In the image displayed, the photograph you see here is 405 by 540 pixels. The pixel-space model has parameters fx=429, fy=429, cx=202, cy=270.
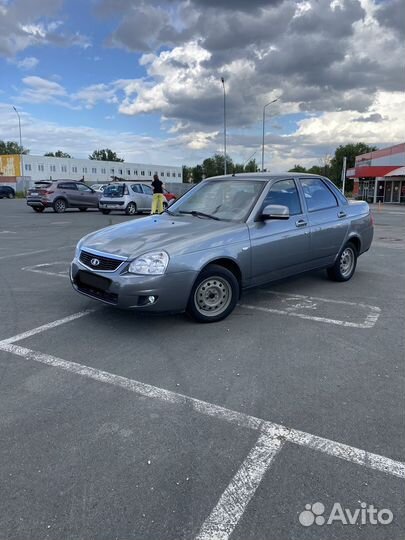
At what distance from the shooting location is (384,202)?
139ft

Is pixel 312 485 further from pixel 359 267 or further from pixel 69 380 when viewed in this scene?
pixel 359 267

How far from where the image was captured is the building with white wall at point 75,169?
238 ft

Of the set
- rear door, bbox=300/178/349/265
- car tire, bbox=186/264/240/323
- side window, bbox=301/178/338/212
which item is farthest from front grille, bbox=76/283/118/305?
side window, bbox=301/178/338/212

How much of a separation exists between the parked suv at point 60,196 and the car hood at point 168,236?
59.2 ft

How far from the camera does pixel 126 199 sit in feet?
66.3

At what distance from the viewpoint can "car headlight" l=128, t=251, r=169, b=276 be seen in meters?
4.28

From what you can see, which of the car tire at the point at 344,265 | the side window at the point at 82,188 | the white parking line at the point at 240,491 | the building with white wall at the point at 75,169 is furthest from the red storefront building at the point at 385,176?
the building with white wall at the point at 75,169

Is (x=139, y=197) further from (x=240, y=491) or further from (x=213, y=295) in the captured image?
(x=240, y=491)

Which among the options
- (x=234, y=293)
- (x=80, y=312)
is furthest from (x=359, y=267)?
(x=80, y=312)

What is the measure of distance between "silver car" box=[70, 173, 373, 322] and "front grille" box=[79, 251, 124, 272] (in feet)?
0.03

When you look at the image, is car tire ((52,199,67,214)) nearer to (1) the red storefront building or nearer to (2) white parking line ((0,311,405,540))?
(2) white parking line ((0,311,405,540))

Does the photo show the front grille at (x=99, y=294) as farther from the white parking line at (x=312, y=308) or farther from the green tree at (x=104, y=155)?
the green tree at (x=104, y=155)

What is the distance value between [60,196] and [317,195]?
18227mm

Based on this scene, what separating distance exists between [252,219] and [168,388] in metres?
2.47
